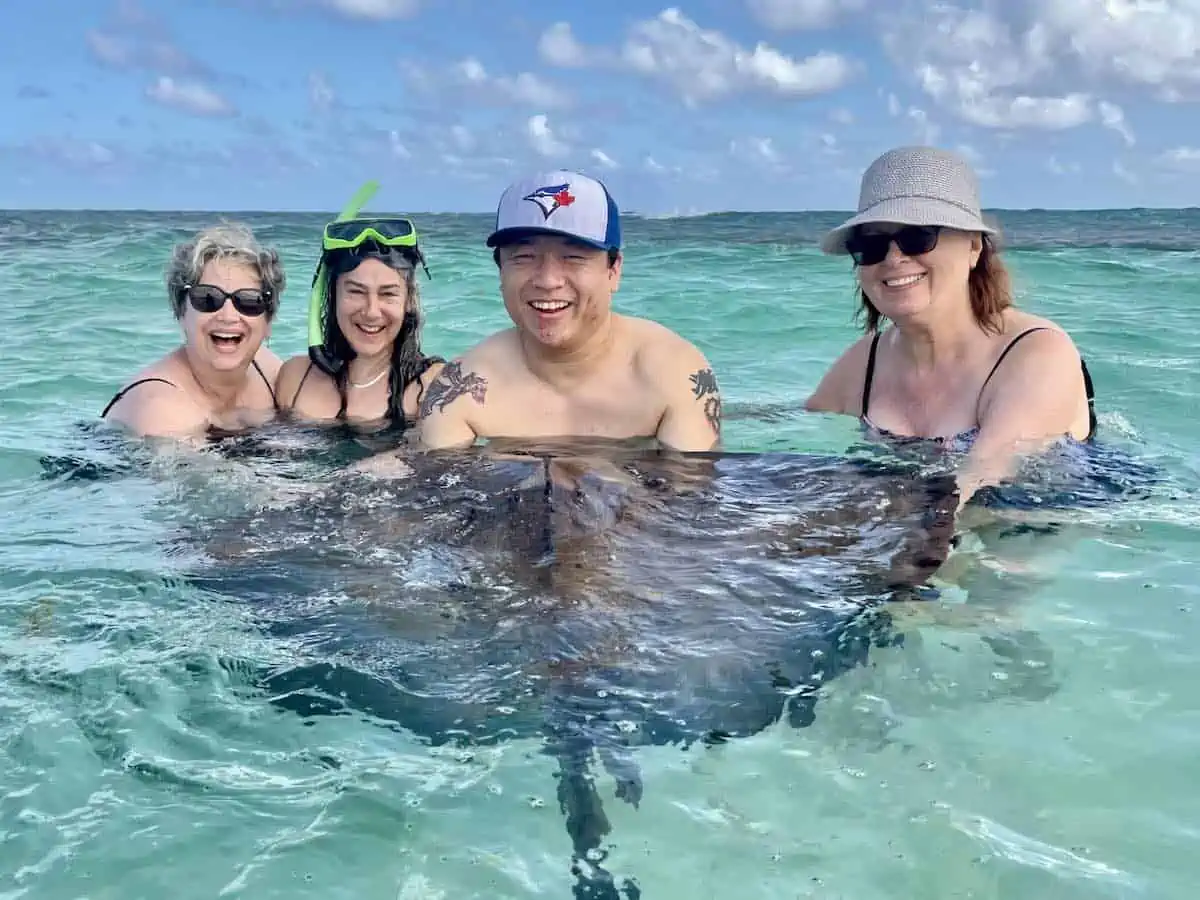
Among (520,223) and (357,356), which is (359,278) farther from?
(520,223)

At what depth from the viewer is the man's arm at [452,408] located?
4902mm

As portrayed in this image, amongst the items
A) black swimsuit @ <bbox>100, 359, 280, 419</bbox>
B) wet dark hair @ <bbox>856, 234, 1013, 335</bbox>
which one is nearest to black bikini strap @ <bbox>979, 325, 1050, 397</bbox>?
wet dark hair @ <bbox>856, 234, 1013, 335</bbox>

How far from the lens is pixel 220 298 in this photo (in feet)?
18.3

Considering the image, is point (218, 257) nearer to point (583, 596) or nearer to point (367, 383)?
point (367, 383)

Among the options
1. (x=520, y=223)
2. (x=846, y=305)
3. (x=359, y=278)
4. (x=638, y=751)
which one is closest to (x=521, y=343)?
(x=520, y=223)

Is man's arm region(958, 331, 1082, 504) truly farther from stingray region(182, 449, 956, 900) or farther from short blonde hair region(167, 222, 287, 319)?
short blonde hair region(167, 222, 287, 319)

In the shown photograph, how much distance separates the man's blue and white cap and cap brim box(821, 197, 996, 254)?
3.50 feet

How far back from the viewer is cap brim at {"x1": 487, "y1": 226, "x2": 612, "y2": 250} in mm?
4430

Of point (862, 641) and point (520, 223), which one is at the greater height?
point (520, 223)

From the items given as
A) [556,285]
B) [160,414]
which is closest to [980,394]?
[556,285]

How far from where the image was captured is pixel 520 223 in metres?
4.46

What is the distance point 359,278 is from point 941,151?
2893mm

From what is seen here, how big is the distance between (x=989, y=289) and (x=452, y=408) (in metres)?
2.44

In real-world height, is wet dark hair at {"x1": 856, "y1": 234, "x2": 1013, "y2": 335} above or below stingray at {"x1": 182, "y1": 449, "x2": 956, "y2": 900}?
above
